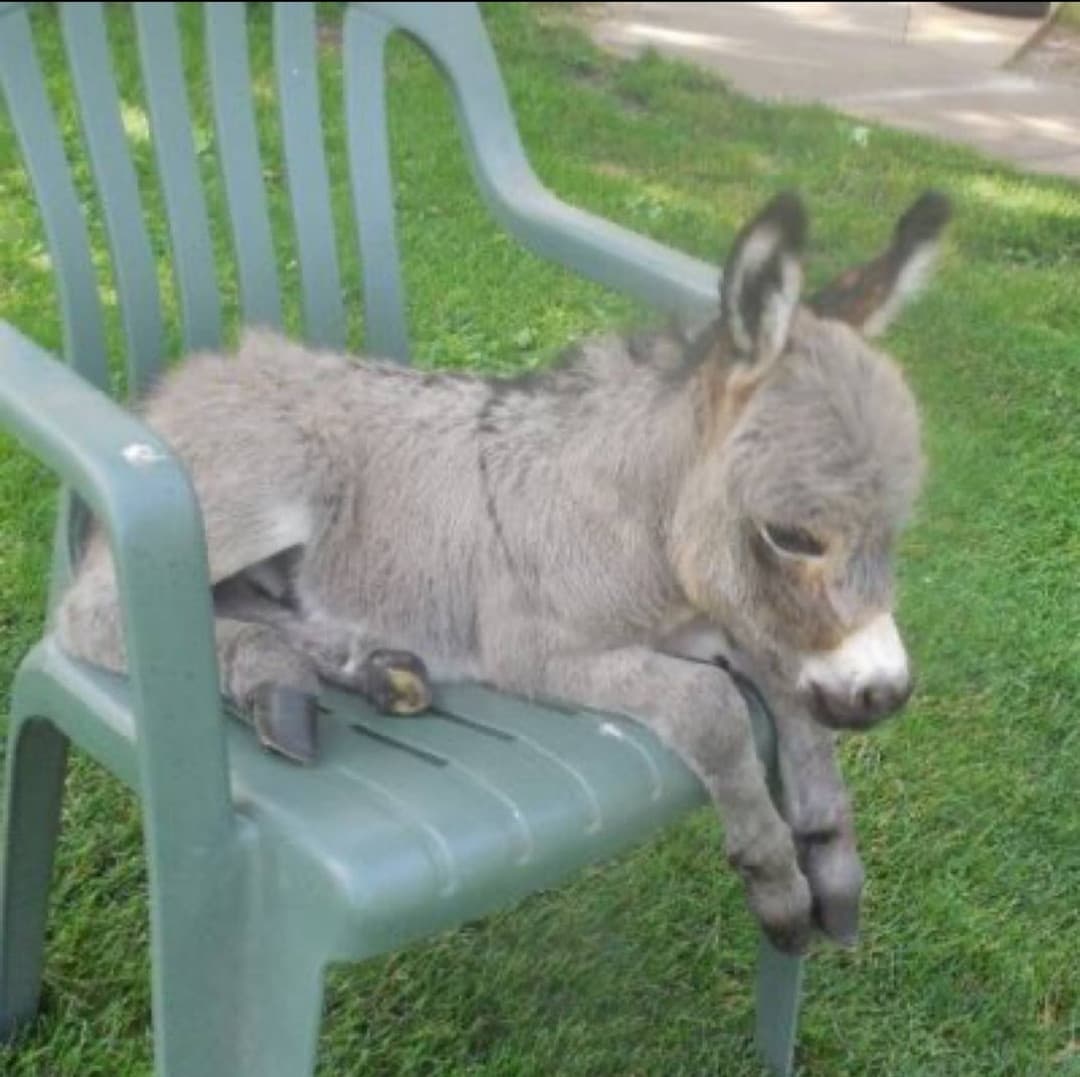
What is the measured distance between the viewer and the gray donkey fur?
7.63 ft

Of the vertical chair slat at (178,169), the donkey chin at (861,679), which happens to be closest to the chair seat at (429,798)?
the donkey chin at (861,679)

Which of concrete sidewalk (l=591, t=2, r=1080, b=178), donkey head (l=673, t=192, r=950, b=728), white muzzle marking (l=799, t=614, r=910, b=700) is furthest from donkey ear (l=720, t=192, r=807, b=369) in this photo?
concrete sidewalk (l=591, t=2, r=1080, b=178)

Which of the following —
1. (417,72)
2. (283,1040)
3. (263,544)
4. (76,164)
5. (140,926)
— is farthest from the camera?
(417,72)

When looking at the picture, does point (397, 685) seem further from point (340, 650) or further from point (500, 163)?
point (500, 163)

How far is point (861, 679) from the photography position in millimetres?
2301

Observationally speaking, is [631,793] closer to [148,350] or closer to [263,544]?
[263,544]

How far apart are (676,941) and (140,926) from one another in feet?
2.60

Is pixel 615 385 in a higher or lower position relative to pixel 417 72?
higher

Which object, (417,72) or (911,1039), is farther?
(417,72)

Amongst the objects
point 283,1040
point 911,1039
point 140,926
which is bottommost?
point 911,1039

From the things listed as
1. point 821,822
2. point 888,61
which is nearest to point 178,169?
point 821,822

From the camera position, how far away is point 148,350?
299 centimetres

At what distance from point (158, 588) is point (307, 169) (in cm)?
126

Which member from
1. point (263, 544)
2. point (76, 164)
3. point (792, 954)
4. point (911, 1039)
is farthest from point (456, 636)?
point (76, 164)
